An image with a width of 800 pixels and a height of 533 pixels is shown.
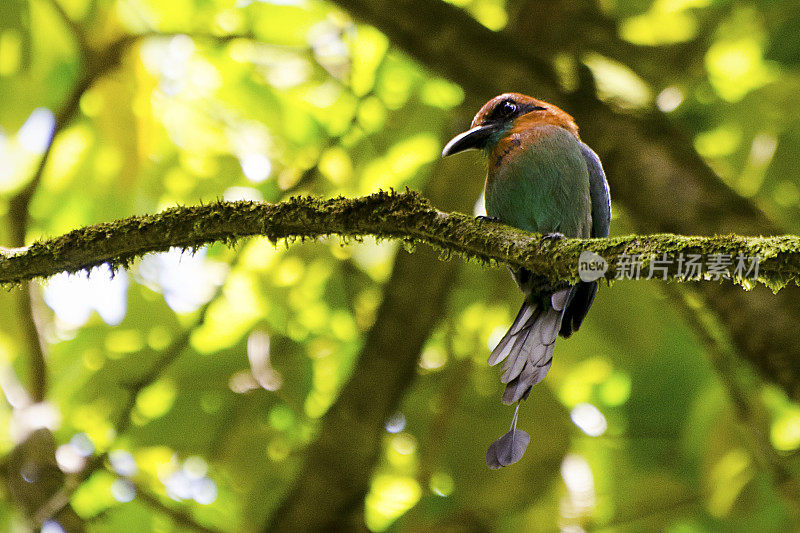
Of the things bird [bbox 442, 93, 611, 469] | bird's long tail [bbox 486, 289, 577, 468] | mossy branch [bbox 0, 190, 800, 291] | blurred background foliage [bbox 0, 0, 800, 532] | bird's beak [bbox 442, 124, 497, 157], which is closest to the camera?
mossy branch [bbox 0, 190, 800, 291]

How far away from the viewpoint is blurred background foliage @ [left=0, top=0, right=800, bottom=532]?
438 cm

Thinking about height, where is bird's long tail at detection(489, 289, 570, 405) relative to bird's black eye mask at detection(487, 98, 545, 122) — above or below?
below

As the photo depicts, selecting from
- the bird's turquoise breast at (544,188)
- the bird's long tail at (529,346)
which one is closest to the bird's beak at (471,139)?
the bird's turquoise breast at (544,188)

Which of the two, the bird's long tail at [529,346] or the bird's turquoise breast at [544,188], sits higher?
the bird's turquoise breast at [544,188]

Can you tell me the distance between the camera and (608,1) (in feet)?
18.1

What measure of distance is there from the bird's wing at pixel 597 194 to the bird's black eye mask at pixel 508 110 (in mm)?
364

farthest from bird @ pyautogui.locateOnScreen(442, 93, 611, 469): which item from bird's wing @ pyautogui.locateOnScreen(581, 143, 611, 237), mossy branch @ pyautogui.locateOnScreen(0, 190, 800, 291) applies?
mossy branch @ pyautogui.locateOnScreen(0, 190, 800, 291)

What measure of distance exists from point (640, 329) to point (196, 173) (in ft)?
9.75

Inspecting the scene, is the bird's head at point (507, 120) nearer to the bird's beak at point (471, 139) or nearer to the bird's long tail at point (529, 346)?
the bird's beak at point (471, 139)

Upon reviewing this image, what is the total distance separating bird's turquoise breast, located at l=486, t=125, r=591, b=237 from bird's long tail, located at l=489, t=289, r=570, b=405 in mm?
393

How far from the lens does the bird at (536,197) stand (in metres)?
2.99

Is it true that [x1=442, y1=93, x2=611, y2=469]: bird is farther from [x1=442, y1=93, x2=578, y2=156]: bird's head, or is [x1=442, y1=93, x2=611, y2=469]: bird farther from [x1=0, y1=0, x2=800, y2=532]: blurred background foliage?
[x1=0, y1=0, x2=800, y2=532]: blurred background foliage

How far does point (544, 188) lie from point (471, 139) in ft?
1.58

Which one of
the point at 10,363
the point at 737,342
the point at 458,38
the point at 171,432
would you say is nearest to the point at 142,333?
the point at 171,432
